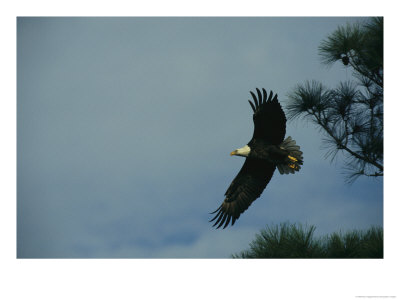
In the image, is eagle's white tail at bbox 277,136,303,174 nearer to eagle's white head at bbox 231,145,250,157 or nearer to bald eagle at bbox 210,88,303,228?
bald eagle at bbox 210,88,303,228

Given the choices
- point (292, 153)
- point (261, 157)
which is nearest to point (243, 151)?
point (261, 157)

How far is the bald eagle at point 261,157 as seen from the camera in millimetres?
3227

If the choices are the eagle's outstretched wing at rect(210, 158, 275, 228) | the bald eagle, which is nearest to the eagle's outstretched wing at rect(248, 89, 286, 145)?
the bald eagle

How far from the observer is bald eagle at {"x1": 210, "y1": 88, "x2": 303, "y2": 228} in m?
3.23

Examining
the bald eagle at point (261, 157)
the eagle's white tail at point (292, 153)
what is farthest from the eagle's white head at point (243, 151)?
the eagle's white tail at point (292, 153)

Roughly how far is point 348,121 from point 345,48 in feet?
1.54

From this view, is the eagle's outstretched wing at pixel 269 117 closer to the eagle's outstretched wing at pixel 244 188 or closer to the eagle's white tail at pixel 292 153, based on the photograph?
the eagle's white tail at pixel 292 153
